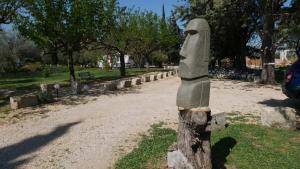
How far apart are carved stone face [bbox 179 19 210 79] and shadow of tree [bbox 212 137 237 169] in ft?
5.98

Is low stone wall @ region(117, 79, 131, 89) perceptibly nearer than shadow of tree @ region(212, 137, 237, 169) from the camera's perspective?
No

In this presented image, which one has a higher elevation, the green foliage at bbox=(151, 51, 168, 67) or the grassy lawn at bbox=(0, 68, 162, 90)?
the green foliage at bbox=(151, 51, 168, 67)

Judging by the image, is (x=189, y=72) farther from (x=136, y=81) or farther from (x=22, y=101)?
(x=136, y=81)

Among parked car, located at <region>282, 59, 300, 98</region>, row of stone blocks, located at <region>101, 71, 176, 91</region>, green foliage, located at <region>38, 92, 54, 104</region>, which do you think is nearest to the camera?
parked car, located at <region>282, 59, 300, 98</region>

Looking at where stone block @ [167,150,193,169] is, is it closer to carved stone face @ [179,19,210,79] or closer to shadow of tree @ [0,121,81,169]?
carved stone face @ [179,19,210,79]

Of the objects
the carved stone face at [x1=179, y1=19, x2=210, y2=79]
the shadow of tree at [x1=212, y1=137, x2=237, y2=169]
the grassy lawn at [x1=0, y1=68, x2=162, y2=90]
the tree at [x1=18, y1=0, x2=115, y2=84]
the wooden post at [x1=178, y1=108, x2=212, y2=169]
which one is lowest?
the grassy lawn at [x1=0, y1=68, x2=162, y2=90]

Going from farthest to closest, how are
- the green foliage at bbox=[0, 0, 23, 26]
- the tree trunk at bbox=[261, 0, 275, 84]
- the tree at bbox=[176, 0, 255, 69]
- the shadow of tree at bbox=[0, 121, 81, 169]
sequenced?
the tree at bbox=[176, 0, 255, 69] < the tree trunk at bbox=[261, 0, 275, 84] < the green foliage at bbox=[0, 0, 23, 26] < the shadow of tree at bbox=[0, 121, 81, 169]

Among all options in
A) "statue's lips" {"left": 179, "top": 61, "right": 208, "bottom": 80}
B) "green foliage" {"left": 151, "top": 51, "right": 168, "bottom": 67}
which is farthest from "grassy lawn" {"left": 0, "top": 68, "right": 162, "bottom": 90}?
"statue's lips" {"left": 179, "top": 61, "right": 208, "bottom": 80}

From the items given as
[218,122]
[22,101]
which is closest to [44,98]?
[22,101]

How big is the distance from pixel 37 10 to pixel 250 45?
2910 centimetres

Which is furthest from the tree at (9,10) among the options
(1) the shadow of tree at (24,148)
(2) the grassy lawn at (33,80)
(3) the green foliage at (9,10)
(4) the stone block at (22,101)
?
(1) the shadow of tree at (24,148)

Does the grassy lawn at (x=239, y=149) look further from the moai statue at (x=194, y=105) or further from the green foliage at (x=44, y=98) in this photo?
the green foliage at (x=44, y=98)

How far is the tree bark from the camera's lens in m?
6.66

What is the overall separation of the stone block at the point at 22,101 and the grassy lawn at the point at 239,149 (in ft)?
20.0
